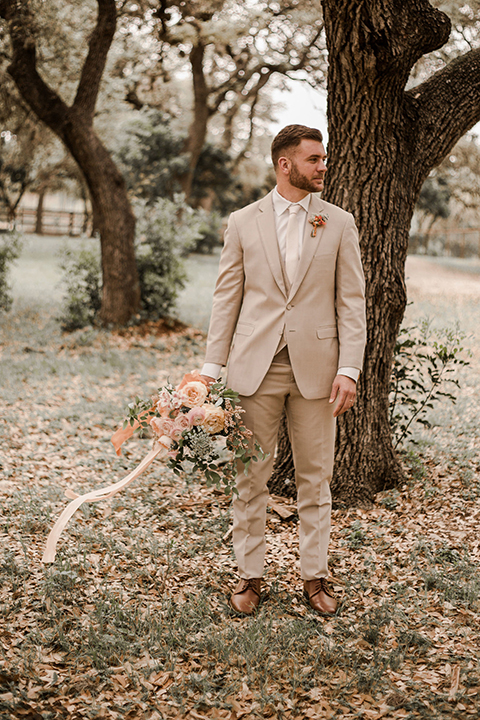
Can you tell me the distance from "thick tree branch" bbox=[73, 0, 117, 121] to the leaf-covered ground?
20.7ft

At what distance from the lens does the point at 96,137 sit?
9945 mm

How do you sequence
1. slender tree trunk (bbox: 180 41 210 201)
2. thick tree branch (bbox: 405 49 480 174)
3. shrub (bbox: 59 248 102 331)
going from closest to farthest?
thick tree branch (bbox: 405 49 480 174) < shrub (bbox: 59 248 102 331) < slender tree trunk (bbox: 180 41 210 201)

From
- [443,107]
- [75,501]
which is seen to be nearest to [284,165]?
[75,501]

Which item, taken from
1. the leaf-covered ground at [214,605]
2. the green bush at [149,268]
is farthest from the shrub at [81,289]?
the leaf-covered ground at [214,605]

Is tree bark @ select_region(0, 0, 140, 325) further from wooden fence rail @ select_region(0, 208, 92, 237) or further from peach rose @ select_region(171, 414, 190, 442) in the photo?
wooden fence rail @ select_region(0, 208, 92, 237)

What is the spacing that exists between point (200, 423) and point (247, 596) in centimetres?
101

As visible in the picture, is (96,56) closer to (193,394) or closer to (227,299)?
(227,299)

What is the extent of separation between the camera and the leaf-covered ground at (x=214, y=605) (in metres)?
2.56

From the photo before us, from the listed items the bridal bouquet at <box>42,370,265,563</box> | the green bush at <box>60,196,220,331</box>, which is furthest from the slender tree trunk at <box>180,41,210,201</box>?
the bridal bouquet at <box>42,370,265,563</box>

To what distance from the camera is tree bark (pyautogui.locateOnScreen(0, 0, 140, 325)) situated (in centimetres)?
932

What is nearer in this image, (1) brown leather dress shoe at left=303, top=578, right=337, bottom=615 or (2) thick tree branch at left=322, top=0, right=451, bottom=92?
(1) brown leather dress shoe at left=303, top=578, right=337, bottom=615

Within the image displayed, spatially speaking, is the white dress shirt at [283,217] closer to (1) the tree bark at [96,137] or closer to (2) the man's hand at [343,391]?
(2) the man's hand at [343,391]

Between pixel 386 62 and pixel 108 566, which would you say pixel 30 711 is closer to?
pixel 108 566

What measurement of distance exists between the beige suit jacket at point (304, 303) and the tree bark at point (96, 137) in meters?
7.47
